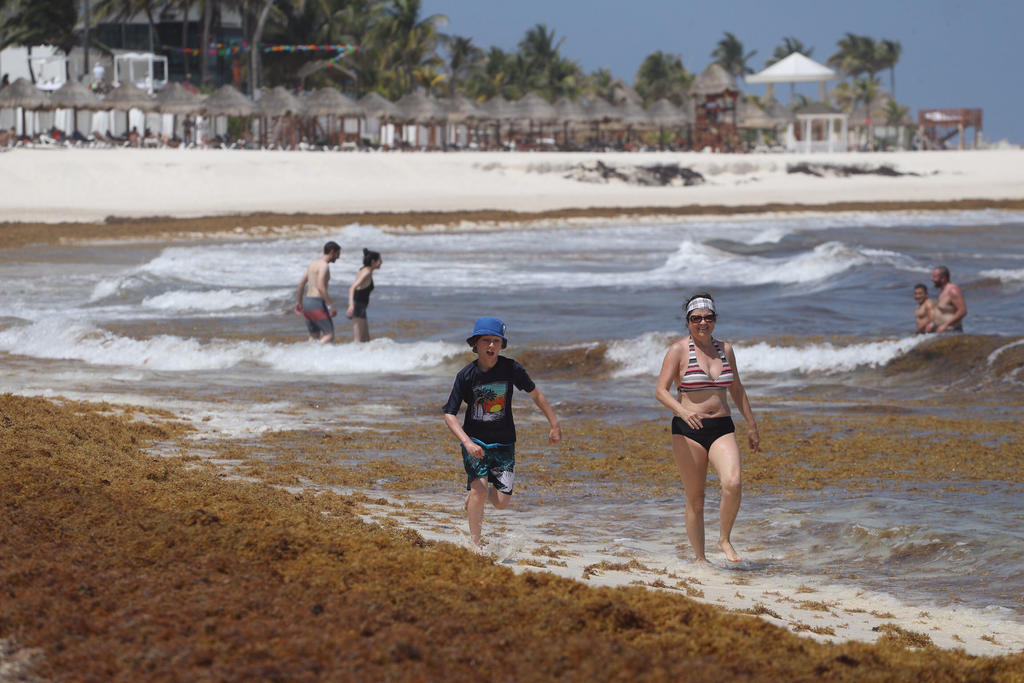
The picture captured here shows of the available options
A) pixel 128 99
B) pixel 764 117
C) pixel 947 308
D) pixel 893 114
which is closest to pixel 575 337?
pixel 947 308

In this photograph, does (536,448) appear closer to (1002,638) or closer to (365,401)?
(365,401)

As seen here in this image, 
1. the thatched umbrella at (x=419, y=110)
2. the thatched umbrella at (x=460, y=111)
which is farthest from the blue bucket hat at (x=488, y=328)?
the thatched umbrella at (x=460, y=111)

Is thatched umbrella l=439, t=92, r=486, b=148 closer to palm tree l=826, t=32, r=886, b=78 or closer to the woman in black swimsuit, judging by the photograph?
the woman in black swimsuit

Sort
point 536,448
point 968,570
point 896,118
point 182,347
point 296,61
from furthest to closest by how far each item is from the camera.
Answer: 1. point 896,118
2. point 296,61
3. point 182,347
4. point 536,448
5. point 968,570

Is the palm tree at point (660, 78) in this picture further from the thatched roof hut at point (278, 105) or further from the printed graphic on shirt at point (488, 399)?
the printed graphic on shirt at point (488, 399)

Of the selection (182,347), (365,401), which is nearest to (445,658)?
(365,401)

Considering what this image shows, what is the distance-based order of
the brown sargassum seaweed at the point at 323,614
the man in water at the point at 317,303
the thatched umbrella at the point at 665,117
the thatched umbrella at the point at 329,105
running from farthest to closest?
the thatched umbrella at the point at 665,117, the thatched umbrella at the point at 329,105, the man in water at the point at 317,303, the brown sargassum seaweed at the point at 323,614

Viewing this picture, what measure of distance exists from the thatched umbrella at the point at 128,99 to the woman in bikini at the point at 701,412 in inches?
1969

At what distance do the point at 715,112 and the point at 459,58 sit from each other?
2484cm

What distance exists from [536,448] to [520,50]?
313ft

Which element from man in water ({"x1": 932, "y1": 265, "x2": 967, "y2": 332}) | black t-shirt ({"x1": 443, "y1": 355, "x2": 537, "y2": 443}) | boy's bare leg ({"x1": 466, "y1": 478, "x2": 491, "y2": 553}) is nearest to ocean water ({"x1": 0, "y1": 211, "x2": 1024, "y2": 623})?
man in water ({"x1": 932, "y1": 265, "x2": 967, "y2": 332})

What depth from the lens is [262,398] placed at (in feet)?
40.1

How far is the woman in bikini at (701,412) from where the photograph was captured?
6.47m

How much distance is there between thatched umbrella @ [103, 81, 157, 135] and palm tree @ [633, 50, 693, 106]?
54.3 m
